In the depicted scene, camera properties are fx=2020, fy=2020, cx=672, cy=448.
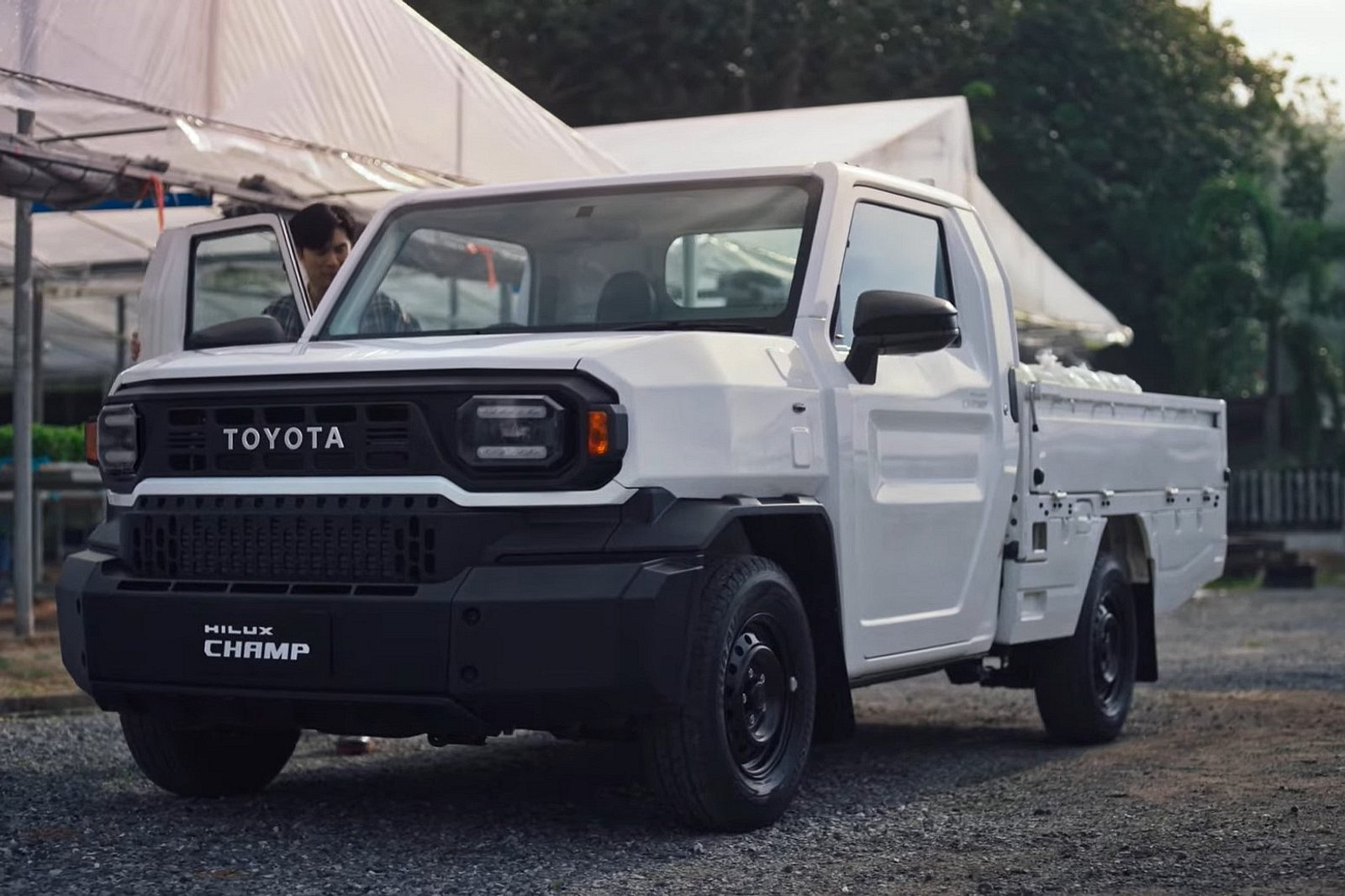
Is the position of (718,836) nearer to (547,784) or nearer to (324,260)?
(547,784)

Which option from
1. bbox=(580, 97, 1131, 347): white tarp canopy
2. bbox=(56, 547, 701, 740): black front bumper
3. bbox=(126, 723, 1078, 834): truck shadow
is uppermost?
bbox=(580, 97, 1131, 347): white tarp canopy

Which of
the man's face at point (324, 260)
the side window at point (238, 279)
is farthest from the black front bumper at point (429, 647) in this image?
the side window at point (238, 279)

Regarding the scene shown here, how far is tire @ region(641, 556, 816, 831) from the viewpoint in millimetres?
5566

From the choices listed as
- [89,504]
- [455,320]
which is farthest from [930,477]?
[89,504]

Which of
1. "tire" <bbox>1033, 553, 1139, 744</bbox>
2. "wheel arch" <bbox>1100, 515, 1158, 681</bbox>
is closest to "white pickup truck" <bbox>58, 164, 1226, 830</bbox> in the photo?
"tire" <bbox>1033, 553, 1139, 744</bbox>

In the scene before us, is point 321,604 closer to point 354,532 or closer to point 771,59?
point 354,532

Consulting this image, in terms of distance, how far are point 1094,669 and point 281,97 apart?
525 cm

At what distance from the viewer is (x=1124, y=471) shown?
8688mm

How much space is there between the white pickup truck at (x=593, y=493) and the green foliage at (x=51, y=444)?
8045mm

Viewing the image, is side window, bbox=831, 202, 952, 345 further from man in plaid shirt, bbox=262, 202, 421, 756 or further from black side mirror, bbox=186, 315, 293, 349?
man in plaid shirt, bbox=262, 202, 421, 756

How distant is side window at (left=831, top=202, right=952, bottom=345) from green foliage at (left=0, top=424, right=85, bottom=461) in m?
9.25

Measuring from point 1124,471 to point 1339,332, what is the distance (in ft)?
143

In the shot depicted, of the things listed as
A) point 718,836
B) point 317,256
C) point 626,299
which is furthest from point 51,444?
point 718,836

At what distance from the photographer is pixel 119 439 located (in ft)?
19.8
